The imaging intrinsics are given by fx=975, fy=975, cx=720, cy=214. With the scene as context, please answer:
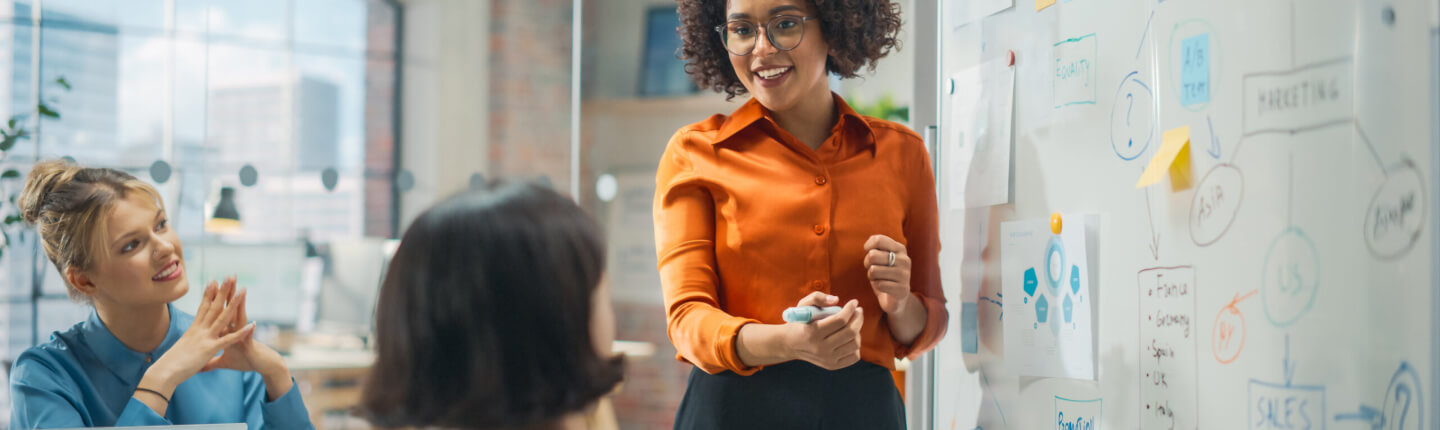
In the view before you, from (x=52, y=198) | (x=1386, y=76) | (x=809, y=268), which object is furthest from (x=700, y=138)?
(x=52, y=198)

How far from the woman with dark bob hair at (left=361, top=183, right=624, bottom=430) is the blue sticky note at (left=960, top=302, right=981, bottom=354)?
38.7 inches

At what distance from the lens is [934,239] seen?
154 centimetres

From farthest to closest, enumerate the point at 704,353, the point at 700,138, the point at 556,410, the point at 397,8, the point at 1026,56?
the point at 397,8, the point at 1026,56, the point at 700,138, the point at 704,353, the point at 556,410

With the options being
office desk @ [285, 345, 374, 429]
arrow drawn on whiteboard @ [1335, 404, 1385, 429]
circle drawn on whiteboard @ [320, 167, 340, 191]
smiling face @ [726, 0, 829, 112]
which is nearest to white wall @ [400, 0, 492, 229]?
circle drawn on whiteboard @ [320, 167, 340, 191]

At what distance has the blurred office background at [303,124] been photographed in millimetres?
1901

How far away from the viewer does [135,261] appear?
62.4 inches

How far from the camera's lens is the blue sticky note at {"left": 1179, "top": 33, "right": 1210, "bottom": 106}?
1.19 meters

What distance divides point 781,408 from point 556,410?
551 millimetres

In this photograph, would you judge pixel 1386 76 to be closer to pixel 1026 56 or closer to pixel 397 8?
pixel 1026 56

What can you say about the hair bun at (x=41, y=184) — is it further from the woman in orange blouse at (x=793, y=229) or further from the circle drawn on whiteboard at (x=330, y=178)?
the woman in orange blouse at (x=793, y=229)

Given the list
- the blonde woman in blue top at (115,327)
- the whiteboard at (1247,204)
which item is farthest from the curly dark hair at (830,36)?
the blonde woman in blue top at (115,327)

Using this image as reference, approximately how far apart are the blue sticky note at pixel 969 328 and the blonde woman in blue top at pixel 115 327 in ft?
4.23

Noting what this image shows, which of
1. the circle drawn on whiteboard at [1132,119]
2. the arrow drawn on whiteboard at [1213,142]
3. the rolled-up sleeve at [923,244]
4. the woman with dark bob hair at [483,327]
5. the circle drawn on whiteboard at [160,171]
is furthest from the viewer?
the circle drawn on whiteboard at [160,171]

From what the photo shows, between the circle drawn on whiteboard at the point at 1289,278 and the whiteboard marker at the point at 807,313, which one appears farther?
the whiteboard marker at the point at 807,313
